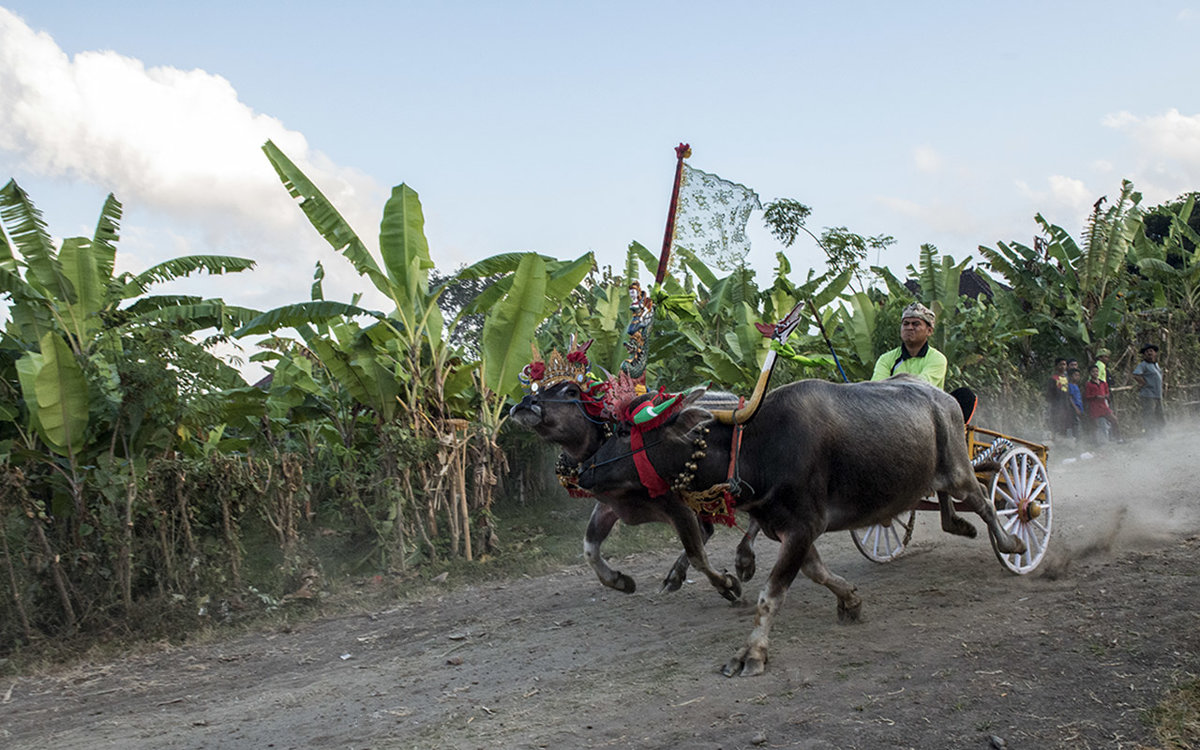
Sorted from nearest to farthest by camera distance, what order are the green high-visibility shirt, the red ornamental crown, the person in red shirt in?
the red ornamental crown, the green high-visibility shirt, the person in red shirt

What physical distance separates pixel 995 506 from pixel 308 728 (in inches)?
189

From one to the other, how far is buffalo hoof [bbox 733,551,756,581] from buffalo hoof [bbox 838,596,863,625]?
45.8 inches

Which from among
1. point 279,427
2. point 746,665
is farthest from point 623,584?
point 279,427

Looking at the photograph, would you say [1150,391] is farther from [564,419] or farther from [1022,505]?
[564,419]

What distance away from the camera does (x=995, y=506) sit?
21.5 feet

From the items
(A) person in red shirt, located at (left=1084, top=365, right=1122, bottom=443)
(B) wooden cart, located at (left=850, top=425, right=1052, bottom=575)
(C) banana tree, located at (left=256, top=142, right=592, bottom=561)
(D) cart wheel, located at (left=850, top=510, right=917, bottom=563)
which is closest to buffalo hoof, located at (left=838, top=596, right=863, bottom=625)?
(B) wooden cart, located at (left=850, top=425, right=1052, bottom=575)

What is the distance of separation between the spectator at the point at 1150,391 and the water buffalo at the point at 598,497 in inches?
389

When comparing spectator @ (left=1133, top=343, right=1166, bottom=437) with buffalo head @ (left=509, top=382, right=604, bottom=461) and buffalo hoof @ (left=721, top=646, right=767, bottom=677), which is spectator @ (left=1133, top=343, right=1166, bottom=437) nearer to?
buffalo head @ (left=509, top=382, right=604, bottom=461)

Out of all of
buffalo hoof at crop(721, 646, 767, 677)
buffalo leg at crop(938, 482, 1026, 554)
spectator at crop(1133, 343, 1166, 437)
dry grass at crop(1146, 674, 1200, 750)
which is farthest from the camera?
spectator at crop(1133, 343, 1166, 437)

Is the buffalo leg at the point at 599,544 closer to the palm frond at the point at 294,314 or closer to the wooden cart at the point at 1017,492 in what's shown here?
the wooden cart at the point at 1017,492

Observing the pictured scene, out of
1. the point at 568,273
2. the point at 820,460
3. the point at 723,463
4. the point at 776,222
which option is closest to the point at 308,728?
the point at 723,463

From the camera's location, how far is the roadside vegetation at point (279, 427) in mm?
7023

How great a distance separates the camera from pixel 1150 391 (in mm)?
13312

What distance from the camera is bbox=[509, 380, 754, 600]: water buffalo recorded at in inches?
219
